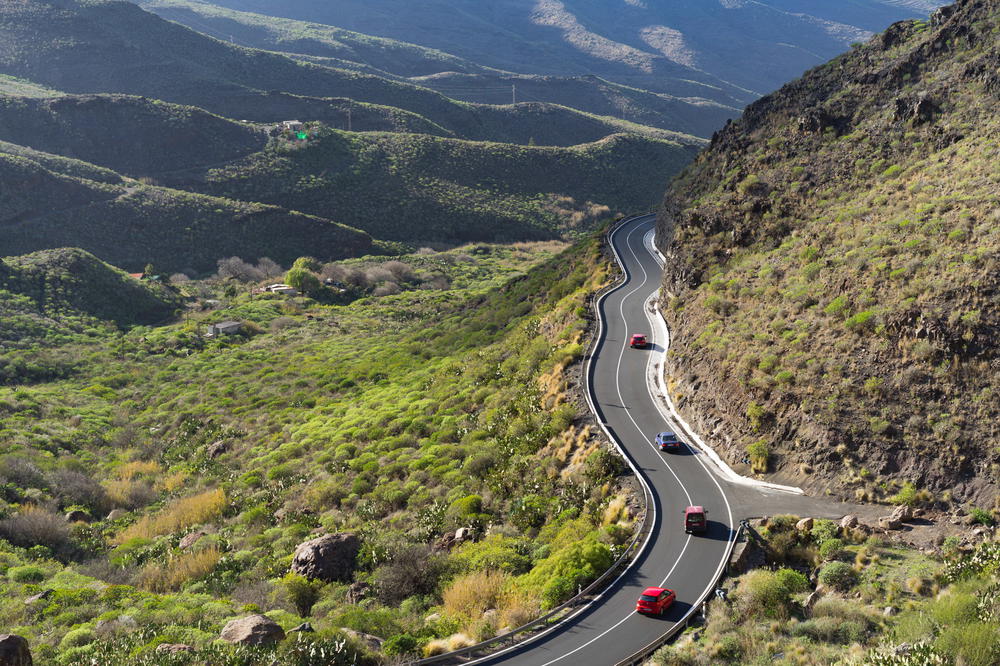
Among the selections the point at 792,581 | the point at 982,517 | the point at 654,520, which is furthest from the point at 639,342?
the point at 792,581

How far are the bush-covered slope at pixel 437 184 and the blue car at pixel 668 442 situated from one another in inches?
2918

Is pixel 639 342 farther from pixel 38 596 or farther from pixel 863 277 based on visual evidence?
pixel 38 596

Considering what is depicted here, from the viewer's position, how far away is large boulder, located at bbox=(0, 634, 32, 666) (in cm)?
1381

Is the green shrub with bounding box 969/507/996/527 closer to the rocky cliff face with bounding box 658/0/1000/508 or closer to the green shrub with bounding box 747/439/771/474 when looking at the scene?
the rocky cliff face with bounding box 658/0/1000/508

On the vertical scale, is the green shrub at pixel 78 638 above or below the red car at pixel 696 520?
below

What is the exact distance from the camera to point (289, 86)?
153m

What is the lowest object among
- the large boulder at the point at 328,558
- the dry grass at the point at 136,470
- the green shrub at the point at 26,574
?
the dry grass at the point at 136,470

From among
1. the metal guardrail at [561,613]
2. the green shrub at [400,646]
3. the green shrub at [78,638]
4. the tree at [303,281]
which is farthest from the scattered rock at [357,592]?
the tree at [303,281]

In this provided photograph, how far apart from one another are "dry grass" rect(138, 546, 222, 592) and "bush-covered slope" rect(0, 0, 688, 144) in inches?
4591

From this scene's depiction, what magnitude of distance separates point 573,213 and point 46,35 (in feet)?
385

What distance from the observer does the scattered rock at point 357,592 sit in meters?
18.6

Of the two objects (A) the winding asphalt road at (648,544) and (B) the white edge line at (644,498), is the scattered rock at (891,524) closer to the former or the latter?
(A) the winding asphalt road at (648,544)

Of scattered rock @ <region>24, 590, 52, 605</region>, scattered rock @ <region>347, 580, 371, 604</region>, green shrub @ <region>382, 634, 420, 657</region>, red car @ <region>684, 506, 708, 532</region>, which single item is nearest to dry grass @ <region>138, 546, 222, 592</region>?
scattered rock @ <region>24, 590, 52, 605</region>

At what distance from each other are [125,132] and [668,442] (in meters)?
106
